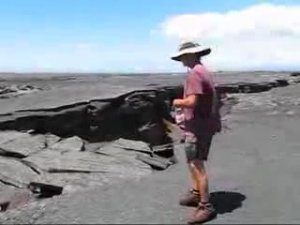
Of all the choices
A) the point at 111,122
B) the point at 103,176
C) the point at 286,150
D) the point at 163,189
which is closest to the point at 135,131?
the point at 111,122

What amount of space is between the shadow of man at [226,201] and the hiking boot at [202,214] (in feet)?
1.03

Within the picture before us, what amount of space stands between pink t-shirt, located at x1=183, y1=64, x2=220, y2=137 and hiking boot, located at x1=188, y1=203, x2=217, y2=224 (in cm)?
68

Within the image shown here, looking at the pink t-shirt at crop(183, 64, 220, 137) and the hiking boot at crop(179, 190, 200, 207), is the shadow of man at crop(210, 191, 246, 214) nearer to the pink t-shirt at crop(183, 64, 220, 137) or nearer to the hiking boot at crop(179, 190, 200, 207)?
the hiking boot at crop(179, 190, 200, 207)

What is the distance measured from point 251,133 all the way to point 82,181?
5.16 meters

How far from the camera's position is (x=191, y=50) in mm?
5578

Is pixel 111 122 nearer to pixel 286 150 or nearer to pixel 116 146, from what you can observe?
pixel 116 146

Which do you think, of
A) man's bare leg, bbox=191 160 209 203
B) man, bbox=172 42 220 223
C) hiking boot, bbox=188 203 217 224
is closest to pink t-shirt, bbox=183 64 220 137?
man, bbox=172 42 220 223

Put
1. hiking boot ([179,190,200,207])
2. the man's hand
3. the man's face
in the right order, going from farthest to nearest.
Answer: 1. hiking boot ([179,190,200,207])
2. the man's face
3. the man's hand

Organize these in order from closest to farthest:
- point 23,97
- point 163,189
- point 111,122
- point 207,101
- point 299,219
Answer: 1. point 207,101
2. point 299,219
3. point 163,189
4. point 111,122
5. point 23,97

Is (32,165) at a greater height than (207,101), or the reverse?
(207,101)

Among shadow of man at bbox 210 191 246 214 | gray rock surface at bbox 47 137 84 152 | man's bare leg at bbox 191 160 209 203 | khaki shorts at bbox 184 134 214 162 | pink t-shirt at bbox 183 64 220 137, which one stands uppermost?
pink t-shirt at bbox 183 64 220 137

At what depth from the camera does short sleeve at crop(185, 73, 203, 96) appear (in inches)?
214

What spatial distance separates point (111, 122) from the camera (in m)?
13.7

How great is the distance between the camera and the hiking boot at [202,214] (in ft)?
18.5
